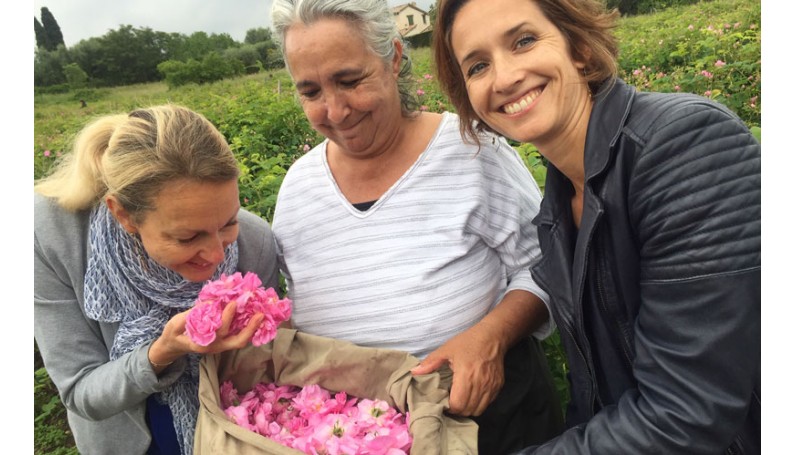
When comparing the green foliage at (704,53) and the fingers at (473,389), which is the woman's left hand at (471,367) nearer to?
the fingers at (473,389)

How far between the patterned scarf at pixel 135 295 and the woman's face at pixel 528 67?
978mm

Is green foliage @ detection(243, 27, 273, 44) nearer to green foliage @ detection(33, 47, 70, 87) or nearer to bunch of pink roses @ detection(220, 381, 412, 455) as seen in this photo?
bunch of pink roses @ detection(220, 381, 412, 455)

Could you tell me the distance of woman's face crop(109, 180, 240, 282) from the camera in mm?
1400

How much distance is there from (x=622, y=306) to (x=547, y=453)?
399mm

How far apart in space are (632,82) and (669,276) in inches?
231

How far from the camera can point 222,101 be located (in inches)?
414

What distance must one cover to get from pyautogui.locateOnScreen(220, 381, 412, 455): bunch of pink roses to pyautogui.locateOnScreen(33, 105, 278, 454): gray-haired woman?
21 centimetres

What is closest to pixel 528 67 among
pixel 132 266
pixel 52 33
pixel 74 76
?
pixel 132 266

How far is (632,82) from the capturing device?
245 inches

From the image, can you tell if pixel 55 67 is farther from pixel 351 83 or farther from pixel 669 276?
pixel 669 276

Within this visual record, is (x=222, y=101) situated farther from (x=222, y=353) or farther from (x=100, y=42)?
(x=100, y=42)

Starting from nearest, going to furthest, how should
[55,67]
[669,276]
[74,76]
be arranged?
[669,276], [55,67], [74,76]

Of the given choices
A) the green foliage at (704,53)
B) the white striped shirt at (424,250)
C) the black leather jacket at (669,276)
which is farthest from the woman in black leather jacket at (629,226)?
the green foliage at (704,53)

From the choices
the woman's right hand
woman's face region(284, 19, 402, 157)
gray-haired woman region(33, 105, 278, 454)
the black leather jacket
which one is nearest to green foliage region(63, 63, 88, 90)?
gray-haired woman region(33, 105, 278, 454)
